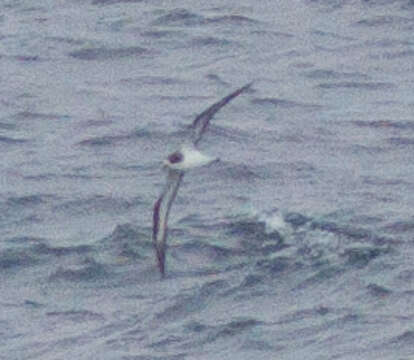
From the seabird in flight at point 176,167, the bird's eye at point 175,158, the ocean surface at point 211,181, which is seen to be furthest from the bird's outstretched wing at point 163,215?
the ocean surface at point 211,181

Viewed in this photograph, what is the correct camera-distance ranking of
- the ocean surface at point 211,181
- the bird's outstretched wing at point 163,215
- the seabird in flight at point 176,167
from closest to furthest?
the ocean surface at point 211,181 < the bird's outstretched wing at point 163,215 < the seabird in flight at point 176,167

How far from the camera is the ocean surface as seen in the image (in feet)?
52.0

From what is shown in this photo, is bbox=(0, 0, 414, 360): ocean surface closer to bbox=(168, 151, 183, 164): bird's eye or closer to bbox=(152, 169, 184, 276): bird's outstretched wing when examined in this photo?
bbox=(152, 169, 184, 276): bird's outstretched wing

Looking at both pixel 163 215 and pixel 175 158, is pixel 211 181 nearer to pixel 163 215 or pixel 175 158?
pixel 175 158

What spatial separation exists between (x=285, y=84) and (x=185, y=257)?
6044 millimetres

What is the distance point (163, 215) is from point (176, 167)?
0.74 meters

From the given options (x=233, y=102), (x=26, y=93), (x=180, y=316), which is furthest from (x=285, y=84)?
(x=180, y=316)

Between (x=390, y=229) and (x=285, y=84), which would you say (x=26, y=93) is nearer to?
(x=285, y=84)

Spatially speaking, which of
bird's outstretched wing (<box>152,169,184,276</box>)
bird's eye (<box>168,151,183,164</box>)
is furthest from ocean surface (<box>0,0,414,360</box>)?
bird's eye (<box>168,151,183,164</box>)

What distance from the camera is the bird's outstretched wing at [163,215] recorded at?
1625cm

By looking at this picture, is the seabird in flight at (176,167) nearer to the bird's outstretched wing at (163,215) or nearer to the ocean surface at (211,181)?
the bird's outstretched wing at (163,215)

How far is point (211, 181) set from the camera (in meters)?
19.8

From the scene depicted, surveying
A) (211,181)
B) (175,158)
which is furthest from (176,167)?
(211,181)

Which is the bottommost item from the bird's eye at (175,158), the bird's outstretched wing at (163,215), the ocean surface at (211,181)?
the ocean surface at (211,181)
